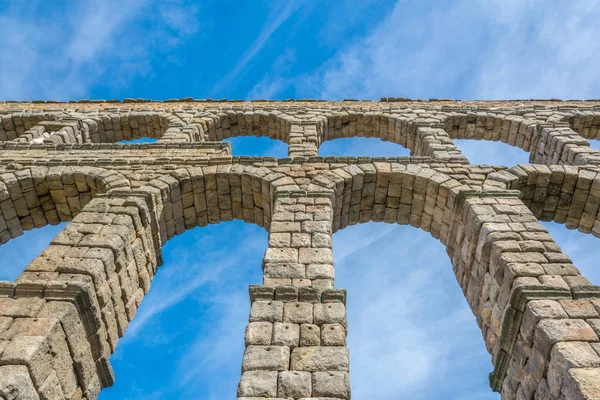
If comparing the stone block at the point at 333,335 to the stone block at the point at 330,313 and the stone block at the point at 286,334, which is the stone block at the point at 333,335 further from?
the stone block at the point at 286,334

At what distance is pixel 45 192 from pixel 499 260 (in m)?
8.33

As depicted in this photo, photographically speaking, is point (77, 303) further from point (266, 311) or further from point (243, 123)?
point (243, 123)

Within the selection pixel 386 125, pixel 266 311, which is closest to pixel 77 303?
pixel 266 311

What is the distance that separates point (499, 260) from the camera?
24.8 ft

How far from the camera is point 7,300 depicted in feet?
21.5

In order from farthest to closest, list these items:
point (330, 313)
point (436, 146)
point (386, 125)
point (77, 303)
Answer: point (386, 125)
point (436, 146)
point (77, 303)
point (330, 313)

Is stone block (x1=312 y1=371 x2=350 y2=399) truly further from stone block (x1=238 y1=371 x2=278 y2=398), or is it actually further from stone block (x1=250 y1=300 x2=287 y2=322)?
stone block (x1=250 y1=300 x2=287 y2=322)

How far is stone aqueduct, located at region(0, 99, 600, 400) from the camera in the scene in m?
5.96

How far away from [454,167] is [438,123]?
368cm

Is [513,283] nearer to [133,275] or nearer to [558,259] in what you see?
[558,259]

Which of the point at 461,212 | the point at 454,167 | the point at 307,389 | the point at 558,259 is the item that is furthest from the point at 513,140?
the point at 307,389

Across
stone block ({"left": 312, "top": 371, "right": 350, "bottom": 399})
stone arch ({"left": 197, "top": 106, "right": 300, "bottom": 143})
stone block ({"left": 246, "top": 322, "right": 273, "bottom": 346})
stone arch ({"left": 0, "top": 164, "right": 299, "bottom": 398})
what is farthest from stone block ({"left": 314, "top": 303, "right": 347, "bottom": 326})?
stone arch ({"left": 197, "top": 106, "right": 300, "bottom": 143})

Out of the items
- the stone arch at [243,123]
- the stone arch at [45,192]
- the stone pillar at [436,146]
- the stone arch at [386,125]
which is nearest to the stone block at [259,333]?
the stone arch at [45,192]

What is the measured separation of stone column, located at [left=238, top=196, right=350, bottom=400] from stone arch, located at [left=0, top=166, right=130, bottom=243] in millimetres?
3846
